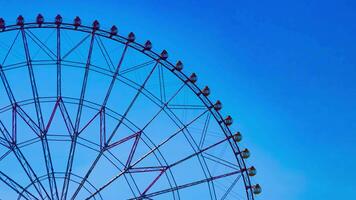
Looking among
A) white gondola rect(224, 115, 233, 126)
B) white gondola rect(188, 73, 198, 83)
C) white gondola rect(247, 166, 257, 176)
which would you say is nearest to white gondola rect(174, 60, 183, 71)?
white gondola rect(188, 73, 198, 83)

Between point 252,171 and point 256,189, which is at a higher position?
point 252,171

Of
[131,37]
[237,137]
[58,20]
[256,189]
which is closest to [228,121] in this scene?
[237,137]

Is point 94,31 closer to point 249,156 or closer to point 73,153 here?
point 73,153

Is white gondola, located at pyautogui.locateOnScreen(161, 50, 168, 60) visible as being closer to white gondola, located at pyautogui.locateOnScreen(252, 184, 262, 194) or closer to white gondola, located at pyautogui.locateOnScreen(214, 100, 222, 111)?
white gondola, located at pyautogui.locateOnScreen(214, 100, 222, 111)

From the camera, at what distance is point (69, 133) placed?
34.2 m

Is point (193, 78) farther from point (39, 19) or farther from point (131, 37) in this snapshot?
point (39, 19)

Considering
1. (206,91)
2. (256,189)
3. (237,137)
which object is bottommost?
(256,189)

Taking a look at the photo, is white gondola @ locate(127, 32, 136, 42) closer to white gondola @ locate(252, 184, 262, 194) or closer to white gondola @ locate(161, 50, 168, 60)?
white gondola @ locate(161, 50, 168, 60)

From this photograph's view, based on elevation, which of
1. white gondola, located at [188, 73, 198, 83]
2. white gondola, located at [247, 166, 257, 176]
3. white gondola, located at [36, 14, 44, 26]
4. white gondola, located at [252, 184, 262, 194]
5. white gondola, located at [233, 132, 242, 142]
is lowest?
white gondola, located at [252, 184, 262, 194]

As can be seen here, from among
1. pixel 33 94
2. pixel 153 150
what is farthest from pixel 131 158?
pixel 33 94

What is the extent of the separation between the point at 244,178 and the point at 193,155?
3.49m

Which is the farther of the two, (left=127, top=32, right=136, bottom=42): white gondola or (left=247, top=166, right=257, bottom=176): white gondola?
(left=247, top=166, right=257, bottom=176): white gondola

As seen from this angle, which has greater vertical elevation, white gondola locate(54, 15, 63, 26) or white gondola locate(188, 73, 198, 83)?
white gondola locate(54, 15, 63, 26)

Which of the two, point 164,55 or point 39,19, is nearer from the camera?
point 39,19
